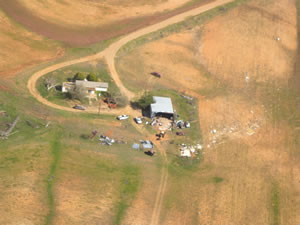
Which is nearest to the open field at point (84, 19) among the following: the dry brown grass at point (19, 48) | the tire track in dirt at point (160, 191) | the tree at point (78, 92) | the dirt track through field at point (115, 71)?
the dirt track through field at point (115, 71)

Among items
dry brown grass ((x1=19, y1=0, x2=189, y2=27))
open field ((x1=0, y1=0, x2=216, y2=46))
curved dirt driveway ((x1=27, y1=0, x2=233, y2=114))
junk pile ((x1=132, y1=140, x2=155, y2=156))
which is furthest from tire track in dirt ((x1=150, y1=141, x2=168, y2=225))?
dry brown grass ((x1=19, y1=0, x2=189, y2=27))

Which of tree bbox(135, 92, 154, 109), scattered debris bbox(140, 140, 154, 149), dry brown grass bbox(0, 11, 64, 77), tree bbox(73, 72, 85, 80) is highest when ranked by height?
dry brown grass bbox(0, 11, 64, 77)

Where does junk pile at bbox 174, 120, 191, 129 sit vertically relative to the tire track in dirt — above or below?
above

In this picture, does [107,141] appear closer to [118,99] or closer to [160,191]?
[118,99]

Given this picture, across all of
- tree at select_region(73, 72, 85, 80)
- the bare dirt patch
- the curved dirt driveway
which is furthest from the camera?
the bare dirt patch

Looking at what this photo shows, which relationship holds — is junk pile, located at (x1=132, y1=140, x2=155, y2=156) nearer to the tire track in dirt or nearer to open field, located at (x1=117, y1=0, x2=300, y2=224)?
the tire track in dirt

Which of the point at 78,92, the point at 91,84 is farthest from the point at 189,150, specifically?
the point at 91,84
